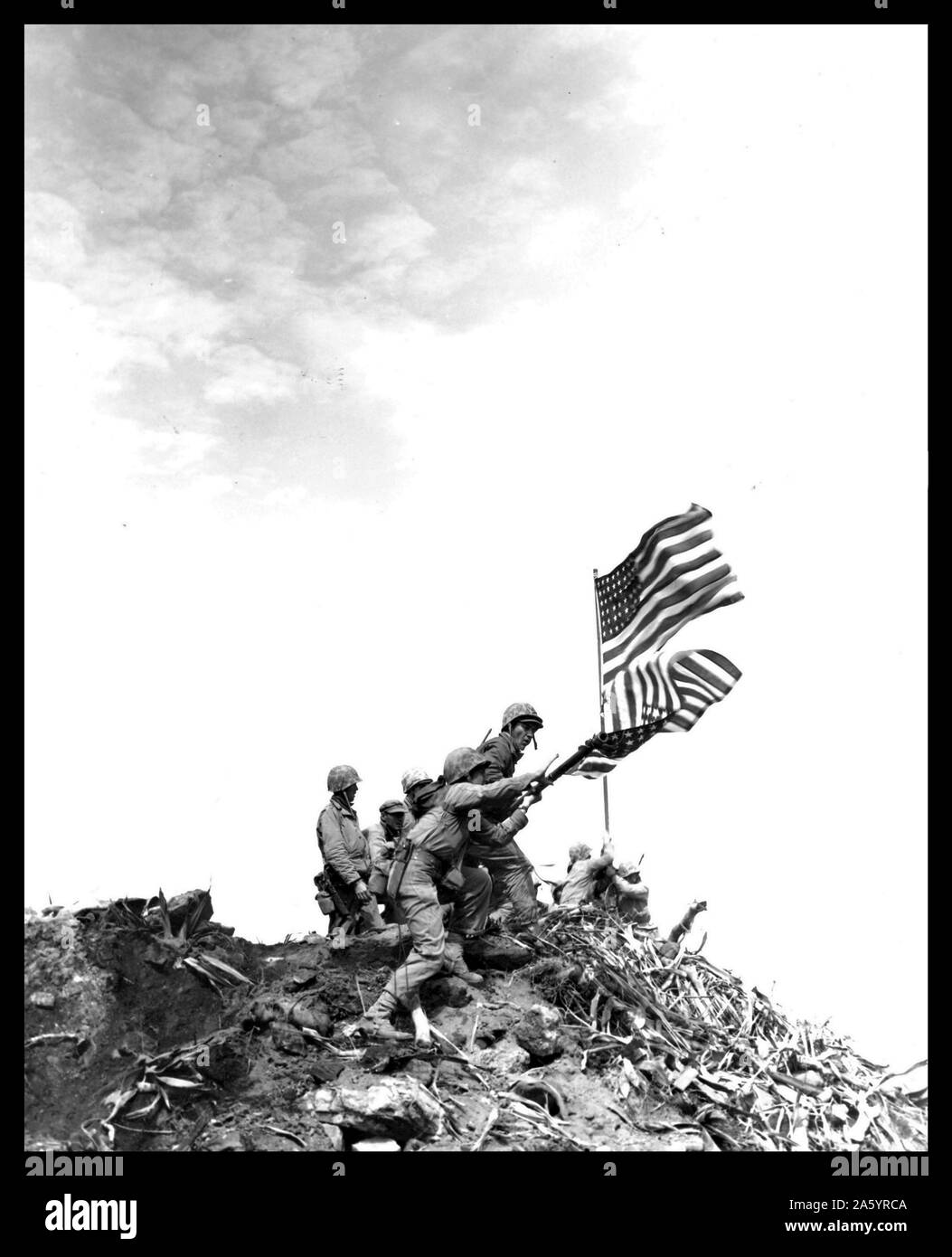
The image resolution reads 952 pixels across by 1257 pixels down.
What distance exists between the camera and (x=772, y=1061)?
10.1 m

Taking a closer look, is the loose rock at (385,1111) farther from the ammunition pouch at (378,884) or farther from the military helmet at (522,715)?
the military helmet at (522,715)

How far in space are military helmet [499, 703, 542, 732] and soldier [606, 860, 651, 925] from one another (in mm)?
2239

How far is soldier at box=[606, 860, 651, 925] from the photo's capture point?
12117mm

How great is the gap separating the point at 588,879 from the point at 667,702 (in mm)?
2441

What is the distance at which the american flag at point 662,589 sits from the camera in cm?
1109

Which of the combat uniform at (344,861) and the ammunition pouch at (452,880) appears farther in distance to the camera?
the combat uniform at (344,861)

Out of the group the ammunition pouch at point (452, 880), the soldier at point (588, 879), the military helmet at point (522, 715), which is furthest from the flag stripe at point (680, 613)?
the ammunition pouch at point (452, 880)

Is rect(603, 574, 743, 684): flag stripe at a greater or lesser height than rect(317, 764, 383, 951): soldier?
greater

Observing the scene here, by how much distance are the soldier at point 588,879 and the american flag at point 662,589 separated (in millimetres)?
1885

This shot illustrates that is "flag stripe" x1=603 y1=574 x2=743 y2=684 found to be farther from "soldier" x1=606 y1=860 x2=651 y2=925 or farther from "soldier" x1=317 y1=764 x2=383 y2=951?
"soldier" x1=317 y1=764 x2=383 y2=951

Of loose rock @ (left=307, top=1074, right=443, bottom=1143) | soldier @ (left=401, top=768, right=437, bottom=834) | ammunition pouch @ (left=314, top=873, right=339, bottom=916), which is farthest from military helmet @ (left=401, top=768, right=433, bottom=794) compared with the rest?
loose rock @ (left=307, top=1074, right=443, bottom=1143)

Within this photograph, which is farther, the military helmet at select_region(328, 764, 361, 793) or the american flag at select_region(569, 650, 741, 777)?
the military helmet at select_region(328, 764, 361, 793)
